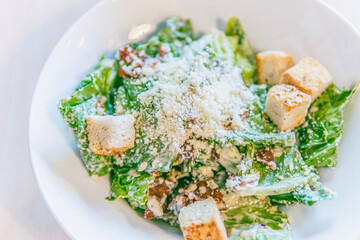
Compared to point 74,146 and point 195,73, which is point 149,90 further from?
point 74,146

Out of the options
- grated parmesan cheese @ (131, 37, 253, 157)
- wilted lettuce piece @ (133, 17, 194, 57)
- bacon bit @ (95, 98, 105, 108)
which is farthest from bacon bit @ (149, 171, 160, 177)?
wilted lettuce piece @ (133, 17, 194, 57)

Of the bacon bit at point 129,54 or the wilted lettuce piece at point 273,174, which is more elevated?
the bacon bit at point 129,54

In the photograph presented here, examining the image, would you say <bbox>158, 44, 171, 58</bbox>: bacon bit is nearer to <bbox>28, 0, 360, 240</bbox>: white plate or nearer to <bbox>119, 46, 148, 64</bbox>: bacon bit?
<bbox>119, 46, 148, 64</bbox>: bacon bit

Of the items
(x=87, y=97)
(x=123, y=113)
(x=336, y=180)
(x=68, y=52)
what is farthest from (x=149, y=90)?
(x=336, y=180)

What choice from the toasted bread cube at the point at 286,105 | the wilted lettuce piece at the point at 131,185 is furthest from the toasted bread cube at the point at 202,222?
the toasted bread cube at the point at 286,105

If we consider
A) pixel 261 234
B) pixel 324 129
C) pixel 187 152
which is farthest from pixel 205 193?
pixel 324 129

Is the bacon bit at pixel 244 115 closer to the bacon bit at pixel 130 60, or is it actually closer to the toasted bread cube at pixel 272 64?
the toasted bread cube at pixel 272 64

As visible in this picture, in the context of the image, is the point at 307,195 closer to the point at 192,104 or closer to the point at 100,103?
the point at 192,104
